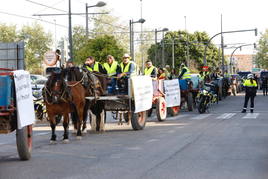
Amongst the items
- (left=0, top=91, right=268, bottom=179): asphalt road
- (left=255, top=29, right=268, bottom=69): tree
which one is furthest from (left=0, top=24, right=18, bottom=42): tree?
(left=0, top=91, right=268, bottom=179): asphalt road

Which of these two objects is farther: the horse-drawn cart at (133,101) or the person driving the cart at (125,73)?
the person driving the cart at (125,73)

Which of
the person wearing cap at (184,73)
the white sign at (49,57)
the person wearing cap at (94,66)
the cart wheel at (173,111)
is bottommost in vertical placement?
the cart wheel at (173,111)

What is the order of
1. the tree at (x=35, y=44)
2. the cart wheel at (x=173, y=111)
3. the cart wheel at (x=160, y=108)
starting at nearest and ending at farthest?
the cart wheel at (x=160, y=108), the cart wheel at (x=173, y=111), the tree at (x=35, y=44)

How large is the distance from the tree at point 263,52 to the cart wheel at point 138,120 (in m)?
105

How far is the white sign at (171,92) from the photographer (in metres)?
23.2

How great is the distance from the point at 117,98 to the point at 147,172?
23.3ft

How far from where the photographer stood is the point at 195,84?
28.5 m

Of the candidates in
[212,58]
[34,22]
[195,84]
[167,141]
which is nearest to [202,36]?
[212,58]

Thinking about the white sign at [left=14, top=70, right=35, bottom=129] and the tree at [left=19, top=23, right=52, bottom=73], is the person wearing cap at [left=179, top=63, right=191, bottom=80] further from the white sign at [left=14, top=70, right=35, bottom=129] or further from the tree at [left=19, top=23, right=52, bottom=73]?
the tree at [left=19, top=23, right=52, bottom=73]

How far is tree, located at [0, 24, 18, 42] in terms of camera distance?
82.2 meters

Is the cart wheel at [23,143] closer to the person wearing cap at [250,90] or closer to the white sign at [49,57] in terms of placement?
the white sign at [49,57]

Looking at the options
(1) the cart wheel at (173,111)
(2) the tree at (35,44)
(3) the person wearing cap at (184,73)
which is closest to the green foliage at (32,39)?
(2) the tree at (35,44)

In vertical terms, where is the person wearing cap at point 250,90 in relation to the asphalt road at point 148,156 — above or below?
above

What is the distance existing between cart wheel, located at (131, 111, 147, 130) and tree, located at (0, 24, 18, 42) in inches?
2628
